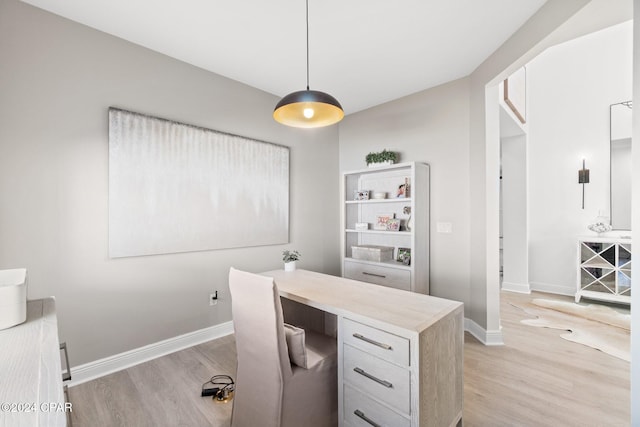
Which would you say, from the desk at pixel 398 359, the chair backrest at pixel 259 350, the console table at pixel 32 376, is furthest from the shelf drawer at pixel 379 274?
the console table at pixel 32 376

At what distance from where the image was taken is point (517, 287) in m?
4.43

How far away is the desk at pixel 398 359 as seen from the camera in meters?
1.28

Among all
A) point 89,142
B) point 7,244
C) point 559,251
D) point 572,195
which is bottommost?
point 559,251

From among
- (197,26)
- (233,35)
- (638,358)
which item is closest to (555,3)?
(638,358)

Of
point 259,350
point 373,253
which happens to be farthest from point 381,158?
point 259,350

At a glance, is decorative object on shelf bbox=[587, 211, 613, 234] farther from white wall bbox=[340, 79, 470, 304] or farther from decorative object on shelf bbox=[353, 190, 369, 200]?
decorative object on shelf bbox=[353, 190, 369, 200]

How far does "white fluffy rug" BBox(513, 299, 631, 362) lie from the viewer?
2658 mm

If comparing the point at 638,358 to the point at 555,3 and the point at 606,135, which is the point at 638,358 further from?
the point at 606,135

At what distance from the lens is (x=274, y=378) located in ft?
4.68

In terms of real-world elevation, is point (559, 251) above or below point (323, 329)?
above

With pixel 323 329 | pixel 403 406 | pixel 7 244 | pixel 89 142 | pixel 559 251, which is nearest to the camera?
pixel 403 406

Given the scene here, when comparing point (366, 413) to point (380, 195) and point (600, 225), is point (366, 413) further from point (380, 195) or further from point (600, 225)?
point (600, 225)

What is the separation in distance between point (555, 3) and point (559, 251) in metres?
3.64

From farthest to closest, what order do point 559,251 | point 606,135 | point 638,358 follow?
point 559,251, point 606,135, point 638,358
